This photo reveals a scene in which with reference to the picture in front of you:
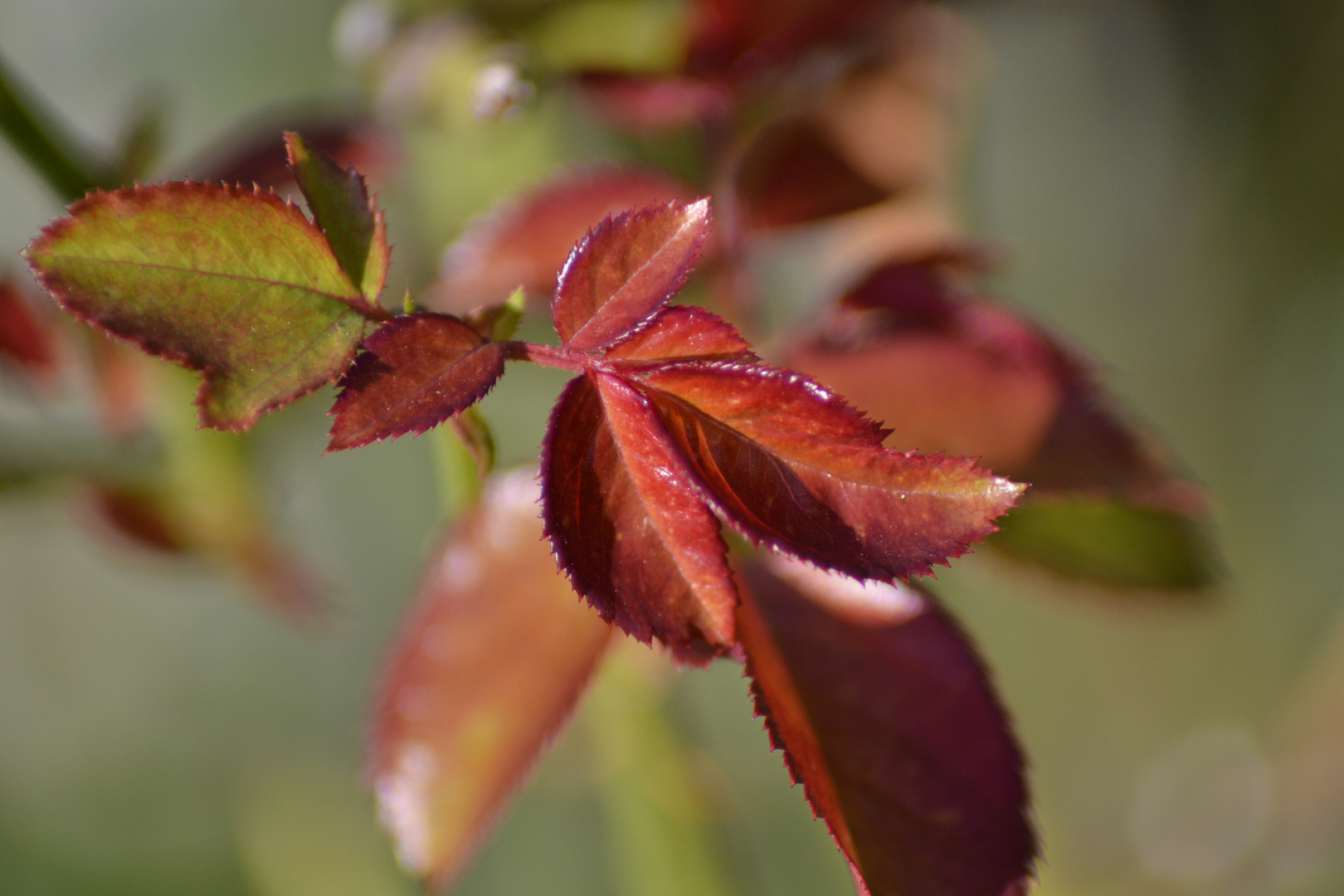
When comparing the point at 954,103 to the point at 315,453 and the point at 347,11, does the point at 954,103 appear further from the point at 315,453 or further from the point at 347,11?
the point at 315,453

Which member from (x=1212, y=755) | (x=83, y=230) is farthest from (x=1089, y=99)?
(x=83, y=230)

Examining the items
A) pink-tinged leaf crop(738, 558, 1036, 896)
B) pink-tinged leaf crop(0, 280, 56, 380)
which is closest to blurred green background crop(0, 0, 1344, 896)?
pink-tinged leaf crop(0, 280, 56, 380)

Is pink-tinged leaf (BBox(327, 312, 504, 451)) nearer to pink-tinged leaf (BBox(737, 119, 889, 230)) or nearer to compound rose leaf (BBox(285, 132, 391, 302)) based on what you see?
compound rose leaf (BBox(285, 132, 391, 302))

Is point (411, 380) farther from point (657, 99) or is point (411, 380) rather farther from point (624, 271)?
point (657, 99)

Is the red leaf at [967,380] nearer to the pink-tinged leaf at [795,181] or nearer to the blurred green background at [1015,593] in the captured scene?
the pink-tinged leaf at [795,181]

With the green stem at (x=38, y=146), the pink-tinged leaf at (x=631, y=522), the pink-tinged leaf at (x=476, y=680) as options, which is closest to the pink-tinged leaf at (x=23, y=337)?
the green stem at (x=38, y=146)
